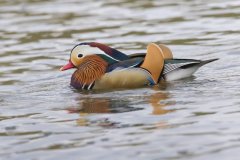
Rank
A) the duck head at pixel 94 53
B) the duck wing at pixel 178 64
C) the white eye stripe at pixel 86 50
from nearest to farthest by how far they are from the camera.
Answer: the duck wing at pixel 178 64
the duck head at pixel 94 53
the white eye stripe at pixel 86 50

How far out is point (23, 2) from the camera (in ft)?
67.6

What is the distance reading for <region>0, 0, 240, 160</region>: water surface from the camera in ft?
25.7

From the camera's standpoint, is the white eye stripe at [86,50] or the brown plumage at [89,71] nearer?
the brown plumage at [89,71]

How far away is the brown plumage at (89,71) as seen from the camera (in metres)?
11.2

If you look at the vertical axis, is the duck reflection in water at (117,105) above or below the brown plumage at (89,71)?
below

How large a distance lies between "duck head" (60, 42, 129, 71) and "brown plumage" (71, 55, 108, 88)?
41 millimetres

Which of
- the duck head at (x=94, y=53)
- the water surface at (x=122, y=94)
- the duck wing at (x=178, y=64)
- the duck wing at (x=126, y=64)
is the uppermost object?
the duck head at (x=94, y=53)

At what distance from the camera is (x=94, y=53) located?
11.5 m

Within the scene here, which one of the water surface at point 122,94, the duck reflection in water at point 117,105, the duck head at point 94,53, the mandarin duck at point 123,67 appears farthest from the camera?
the duck head at point 94,53

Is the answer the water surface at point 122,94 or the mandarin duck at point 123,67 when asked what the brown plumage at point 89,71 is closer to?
the mandarin duck at point 123,67

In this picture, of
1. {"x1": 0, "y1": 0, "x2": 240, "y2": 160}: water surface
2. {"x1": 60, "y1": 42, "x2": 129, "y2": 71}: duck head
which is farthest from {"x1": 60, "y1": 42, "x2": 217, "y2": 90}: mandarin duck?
{"x1": 0, "y1": 0, "x2": 240, "y2": 160}: water surface

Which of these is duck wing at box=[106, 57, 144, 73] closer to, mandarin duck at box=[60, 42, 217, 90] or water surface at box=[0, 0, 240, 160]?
mandarin duck at box=[60, 42, 217, 90]

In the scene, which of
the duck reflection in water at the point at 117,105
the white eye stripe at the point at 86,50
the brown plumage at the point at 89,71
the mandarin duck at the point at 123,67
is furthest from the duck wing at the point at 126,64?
the duck reflection in water at the point at 117,105

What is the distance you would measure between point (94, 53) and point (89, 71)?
269 millimetres
